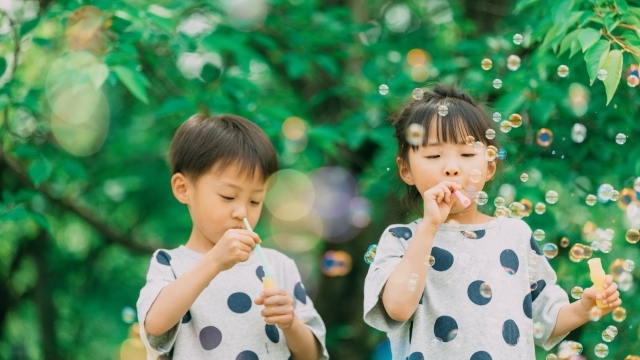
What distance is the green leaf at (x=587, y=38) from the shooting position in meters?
2.21

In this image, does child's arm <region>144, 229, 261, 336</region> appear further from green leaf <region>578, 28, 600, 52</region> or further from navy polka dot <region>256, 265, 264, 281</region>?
green leaf <region>578, 28, 600, 52</region>

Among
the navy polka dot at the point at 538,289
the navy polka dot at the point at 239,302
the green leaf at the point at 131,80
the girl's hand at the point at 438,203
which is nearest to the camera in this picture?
the girl's hand at the point at 438,203

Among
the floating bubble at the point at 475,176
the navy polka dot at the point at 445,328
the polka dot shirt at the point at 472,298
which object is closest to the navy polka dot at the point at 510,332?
the polka dot shirt at the point at 472,298

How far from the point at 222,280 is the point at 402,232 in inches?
22.2

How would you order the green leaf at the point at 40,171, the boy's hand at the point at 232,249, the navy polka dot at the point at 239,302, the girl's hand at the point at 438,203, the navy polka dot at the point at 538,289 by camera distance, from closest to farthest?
1. the girl's hand at the point at 438,203
2. the boy's hand at the point at 232,249
3. the navy polka dot at the point at 538,289
4. the navy polka dot at the point at 239,302
5. the green leaf at the point at 40,171

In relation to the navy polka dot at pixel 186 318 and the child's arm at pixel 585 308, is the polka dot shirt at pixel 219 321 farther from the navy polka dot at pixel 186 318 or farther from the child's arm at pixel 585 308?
the child's arm at pixel 585 308

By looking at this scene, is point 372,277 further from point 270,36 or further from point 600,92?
point 270,36

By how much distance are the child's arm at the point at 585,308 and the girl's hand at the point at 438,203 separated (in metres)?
0.43

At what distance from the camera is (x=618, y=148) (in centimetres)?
320

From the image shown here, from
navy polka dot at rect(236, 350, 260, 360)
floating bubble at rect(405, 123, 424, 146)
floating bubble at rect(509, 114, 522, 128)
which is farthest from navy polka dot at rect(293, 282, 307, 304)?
floating bubble at rect(509, 114, 522, 128)

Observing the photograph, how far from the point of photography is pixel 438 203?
2006 mm

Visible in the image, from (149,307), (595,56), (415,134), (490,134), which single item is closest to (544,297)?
(490,134)

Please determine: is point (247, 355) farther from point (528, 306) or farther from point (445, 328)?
point (528, 306)

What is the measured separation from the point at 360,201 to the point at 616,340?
1424 millimetres
